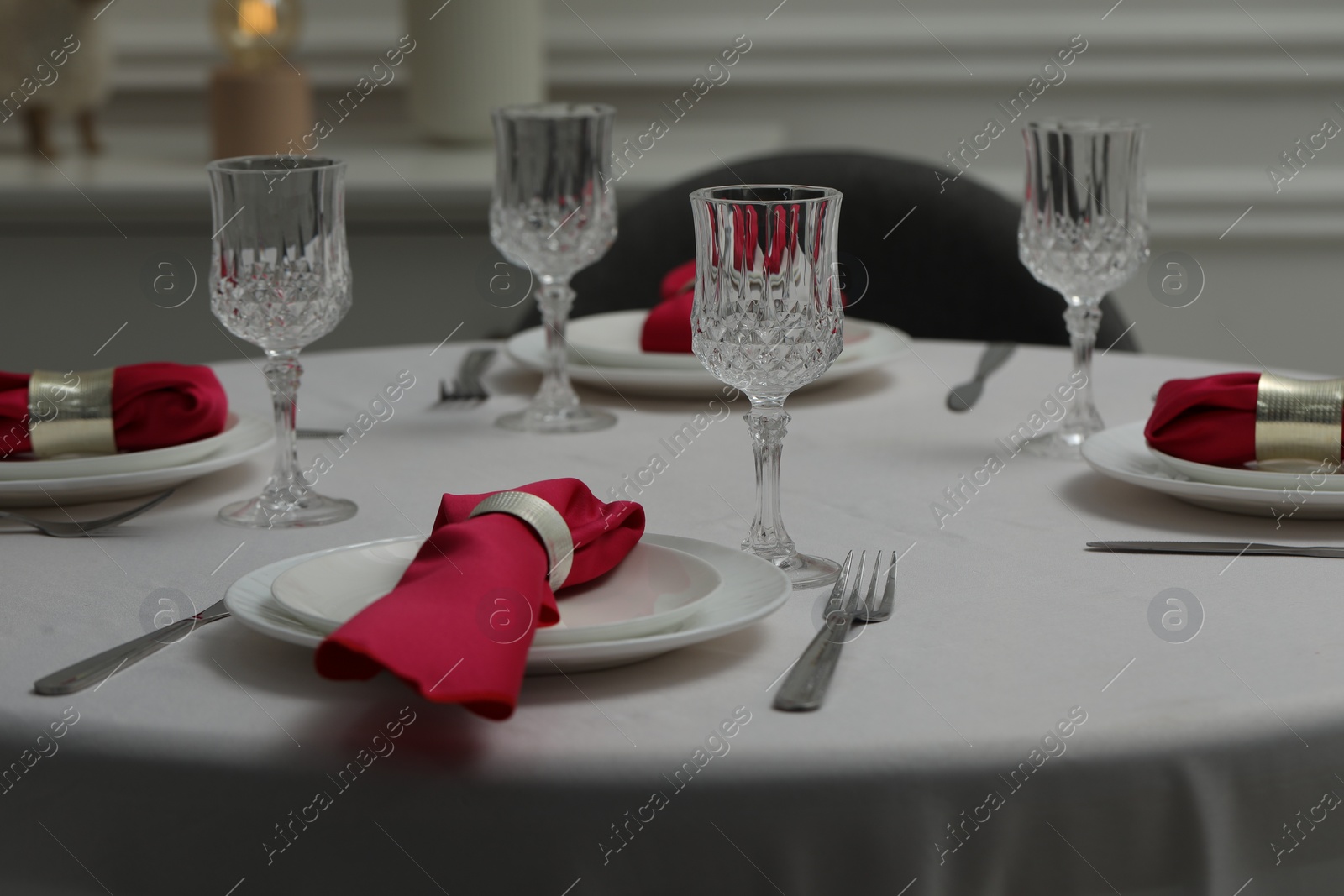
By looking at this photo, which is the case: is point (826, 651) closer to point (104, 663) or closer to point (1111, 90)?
point (104, 663)

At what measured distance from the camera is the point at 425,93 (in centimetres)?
248

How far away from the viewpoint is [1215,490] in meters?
0.86

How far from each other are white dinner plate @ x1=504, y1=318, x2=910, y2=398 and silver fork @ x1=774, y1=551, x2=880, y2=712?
1.45ft

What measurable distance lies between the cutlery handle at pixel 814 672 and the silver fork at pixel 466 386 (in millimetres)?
634

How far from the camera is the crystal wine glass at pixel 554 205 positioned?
3.86ft

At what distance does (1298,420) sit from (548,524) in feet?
1.66

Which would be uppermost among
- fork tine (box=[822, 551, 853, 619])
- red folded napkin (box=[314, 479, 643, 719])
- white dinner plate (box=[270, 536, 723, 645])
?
red folded napkin (box=[314, 479, 643, 719])

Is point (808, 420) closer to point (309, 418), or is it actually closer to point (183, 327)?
point (309, 418)

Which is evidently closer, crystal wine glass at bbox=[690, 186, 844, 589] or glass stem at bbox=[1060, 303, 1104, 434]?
crystal wine glass at bbox=[690, 186, 844, 589]

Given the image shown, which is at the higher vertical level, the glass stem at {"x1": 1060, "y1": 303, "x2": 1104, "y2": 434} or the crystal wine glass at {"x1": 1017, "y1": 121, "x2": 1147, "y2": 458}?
the crystal wine glass at {"x1": 1017, "y1": 121, "x2": 1147, "y2": 458}

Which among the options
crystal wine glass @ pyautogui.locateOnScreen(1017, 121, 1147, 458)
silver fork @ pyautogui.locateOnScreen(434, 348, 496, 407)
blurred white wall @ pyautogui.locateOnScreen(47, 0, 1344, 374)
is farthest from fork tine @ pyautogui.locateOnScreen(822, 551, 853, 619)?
blurred white wall @ pyautogui.locateOnScreen(47, 0, 1344, 374)

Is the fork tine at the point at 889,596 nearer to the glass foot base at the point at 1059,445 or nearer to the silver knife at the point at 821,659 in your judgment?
the silver knife at the point at 821,659

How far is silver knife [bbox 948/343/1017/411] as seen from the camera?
121cm

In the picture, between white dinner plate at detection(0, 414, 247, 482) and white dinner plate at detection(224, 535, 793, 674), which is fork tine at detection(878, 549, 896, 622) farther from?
white dinner plate at detection(0, 414, 247, 482)
